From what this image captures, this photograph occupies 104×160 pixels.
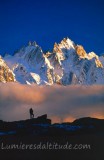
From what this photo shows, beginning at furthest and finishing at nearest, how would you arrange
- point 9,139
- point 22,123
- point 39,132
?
point 22,123
point 39,132
point 9,139

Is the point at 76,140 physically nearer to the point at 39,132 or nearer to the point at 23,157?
the point at 23,157

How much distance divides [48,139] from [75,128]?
10.4 m

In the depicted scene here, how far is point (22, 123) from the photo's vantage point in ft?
153

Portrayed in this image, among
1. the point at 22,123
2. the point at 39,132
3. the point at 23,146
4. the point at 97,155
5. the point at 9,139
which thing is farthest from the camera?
the point at 22,123

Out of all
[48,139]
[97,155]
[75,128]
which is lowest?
[97,155]

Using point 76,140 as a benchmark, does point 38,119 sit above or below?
above

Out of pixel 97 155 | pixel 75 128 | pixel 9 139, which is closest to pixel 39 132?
pixel 75 128

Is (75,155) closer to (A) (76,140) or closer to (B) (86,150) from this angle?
(B) (86,150)

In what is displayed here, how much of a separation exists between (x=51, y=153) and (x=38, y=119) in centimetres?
1947

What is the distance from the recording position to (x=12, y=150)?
1151 inches

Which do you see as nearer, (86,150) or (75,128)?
(86,150)

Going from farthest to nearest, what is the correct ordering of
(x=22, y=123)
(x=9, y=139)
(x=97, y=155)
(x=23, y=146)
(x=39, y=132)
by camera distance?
(x=22, y=123) < (x=39, y=132) < (x=9, y=139) < (x=23, y=146) < (x=97, y=155)

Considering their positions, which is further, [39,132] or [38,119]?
[38,119]

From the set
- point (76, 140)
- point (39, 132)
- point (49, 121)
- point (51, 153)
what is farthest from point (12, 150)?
point (49, 121)
